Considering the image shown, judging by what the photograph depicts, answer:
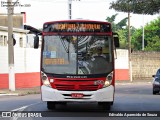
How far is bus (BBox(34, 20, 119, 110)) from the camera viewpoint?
52.7 feet

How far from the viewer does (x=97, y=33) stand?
1691 cm

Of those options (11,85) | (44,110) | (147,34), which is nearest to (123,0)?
(44,110)

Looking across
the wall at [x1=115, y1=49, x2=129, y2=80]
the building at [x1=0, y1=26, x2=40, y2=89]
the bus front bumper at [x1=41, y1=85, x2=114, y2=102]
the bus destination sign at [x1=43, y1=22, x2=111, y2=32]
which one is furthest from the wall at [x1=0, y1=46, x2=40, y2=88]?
the bus front bumper at [x1=41, y1=85, x2=114, y2=102]

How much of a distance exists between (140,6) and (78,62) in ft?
9.91

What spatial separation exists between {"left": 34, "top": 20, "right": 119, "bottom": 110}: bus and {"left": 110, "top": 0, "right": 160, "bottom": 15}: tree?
1173 millimetres

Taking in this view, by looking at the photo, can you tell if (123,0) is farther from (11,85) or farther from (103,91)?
(11,85)

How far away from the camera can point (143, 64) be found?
57906mm

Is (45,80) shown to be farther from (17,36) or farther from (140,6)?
(17,36)

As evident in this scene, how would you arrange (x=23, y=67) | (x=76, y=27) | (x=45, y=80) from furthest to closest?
(x=23, y=67), (x=76, y=27), (x=45, y=80)

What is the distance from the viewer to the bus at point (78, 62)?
1606cm

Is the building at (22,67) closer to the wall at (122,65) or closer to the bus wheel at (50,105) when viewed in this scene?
the wall at (122,65)

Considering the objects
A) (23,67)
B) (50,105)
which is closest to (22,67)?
(23,67)

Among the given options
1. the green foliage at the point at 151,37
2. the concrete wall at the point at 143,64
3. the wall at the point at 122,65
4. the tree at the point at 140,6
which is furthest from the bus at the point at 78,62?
the green foliage at the point at 151,37

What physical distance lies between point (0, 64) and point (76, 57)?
20141 millimetres
